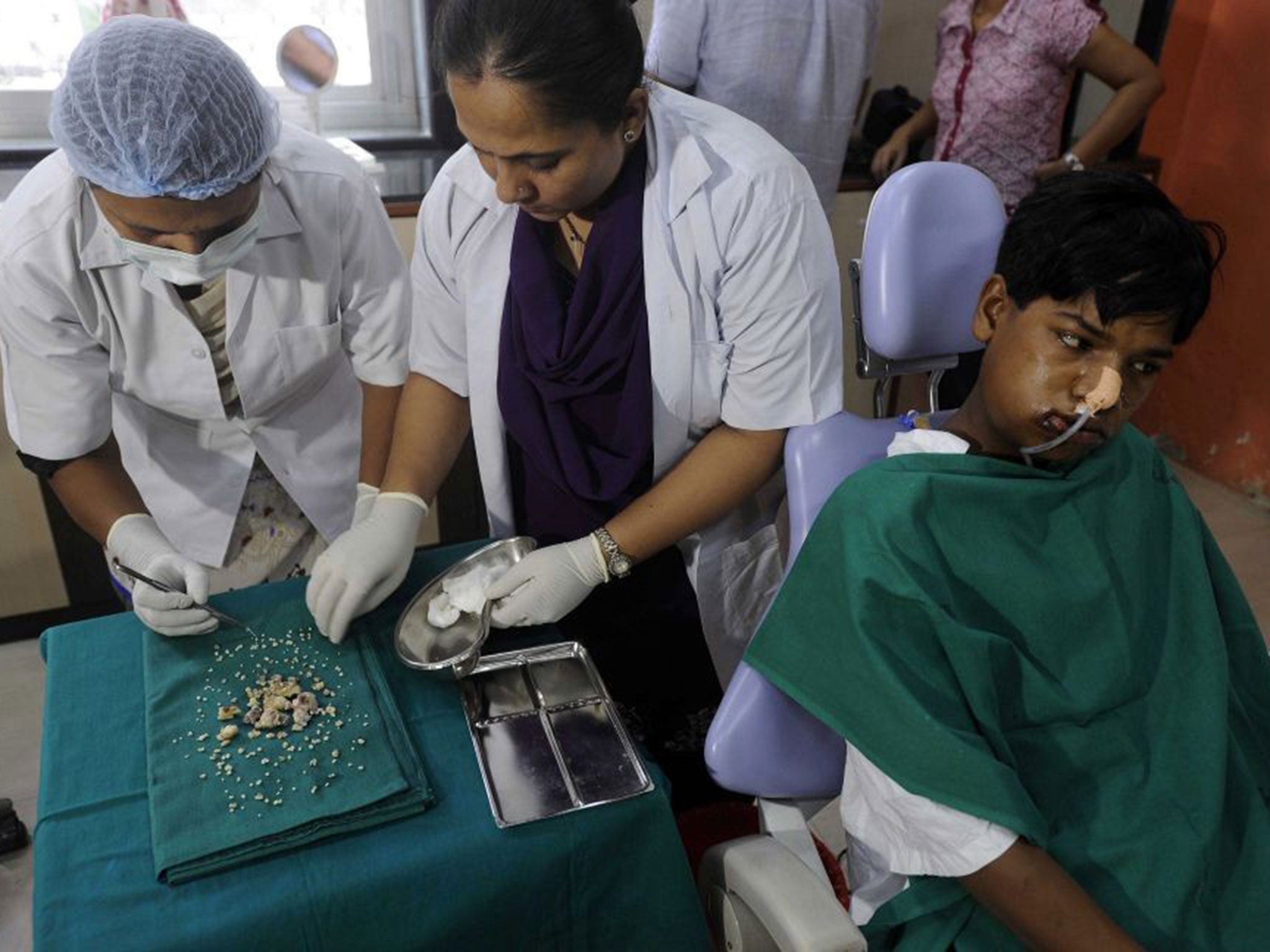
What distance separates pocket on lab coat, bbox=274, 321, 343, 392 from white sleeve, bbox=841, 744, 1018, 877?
92cm

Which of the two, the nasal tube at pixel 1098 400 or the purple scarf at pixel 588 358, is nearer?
the nasal tube at pixel 1098 400

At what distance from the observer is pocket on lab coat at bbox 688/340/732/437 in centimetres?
123

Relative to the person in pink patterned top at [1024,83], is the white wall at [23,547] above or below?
below

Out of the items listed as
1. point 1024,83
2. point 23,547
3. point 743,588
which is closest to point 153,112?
point 743,588

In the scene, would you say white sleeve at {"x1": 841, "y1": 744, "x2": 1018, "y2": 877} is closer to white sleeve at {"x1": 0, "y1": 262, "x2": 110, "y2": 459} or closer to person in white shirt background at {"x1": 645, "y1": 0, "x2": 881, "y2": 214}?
white sleeve at {"x1": 0, "y1": 262, "x2": 110, "y2": 459}

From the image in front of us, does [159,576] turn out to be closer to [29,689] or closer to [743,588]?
[743,588]

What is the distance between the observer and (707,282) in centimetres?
121

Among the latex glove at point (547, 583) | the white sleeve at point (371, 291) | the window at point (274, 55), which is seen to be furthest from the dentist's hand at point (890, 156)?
A: the latex glove at point (547, 583)

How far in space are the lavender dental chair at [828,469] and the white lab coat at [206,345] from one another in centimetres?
69

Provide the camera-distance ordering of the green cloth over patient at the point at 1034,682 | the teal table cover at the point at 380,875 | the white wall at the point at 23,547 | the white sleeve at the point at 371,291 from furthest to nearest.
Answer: the white wall at the point at 23,547
the white sleeve at the point at 371,291
the green cloth over patient at the point at 1034,682
the teal table cover at the point at 380,875

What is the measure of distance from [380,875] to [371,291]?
2.90 feet

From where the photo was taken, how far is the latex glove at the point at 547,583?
44.8 inches

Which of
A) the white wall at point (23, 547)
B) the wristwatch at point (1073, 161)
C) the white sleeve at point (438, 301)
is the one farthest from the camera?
the wristwatch at point (1073, 161)

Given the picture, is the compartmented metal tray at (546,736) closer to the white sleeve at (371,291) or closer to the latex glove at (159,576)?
the latex glove at (159,576)
